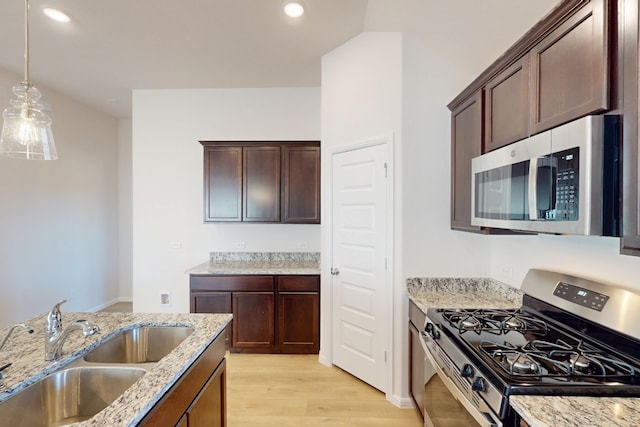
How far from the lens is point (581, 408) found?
40.6 inches

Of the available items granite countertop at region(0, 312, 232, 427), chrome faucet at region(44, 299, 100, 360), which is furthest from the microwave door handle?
chrome faucet at region(44, 299, 100, 360)

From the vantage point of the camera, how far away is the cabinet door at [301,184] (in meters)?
3.73

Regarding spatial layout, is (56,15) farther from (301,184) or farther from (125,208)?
(125,208)

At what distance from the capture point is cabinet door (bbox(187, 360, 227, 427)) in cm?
142

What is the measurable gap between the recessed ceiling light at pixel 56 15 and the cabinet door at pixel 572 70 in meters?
3.39

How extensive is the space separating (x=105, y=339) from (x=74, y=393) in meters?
0.29

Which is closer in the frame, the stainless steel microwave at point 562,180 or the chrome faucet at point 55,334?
the stainless steel microwave at point 562,180

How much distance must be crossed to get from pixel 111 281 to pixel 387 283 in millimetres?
4806

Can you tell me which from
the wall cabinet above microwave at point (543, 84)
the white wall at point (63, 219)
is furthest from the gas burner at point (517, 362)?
the white wall at point (63, 219)

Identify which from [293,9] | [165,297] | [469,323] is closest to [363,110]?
[293,9]

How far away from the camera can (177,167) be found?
4164mm

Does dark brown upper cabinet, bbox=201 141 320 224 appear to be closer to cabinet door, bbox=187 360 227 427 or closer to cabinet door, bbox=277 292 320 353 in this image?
cabinet door, bbox=277 292 320 353

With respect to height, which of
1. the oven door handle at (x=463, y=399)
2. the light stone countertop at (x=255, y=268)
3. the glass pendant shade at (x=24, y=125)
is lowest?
the oven door handle at (x=463, y=399)

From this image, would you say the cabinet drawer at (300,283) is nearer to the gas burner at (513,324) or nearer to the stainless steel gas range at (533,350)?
the stainless steel gas range at (533,350)
